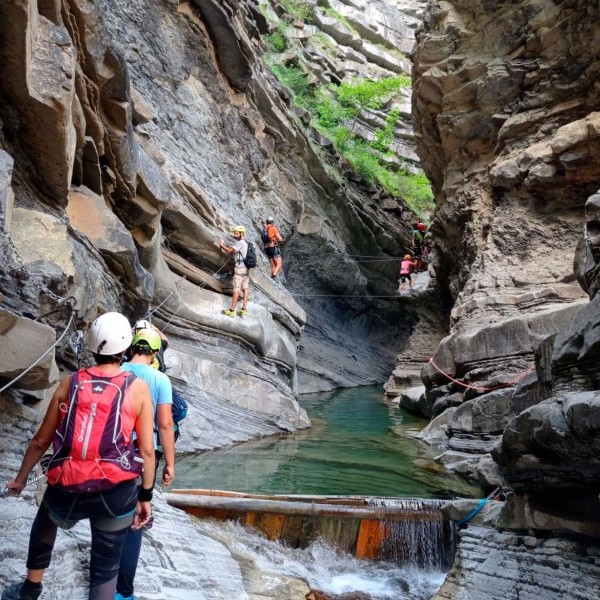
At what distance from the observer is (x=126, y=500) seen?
7.77ft

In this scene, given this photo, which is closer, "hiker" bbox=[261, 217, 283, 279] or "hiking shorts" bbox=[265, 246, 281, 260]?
"hiker" bbox=[261, 217, 283, 279]

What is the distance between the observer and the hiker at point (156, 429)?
2.98 m

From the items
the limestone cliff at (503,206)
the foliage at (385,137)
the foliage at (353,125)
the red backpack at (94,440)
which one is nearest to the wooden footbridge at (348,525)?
the limestone cliff at (503,206)

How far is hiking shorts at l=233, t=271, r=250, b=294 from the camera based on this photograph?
1221cm

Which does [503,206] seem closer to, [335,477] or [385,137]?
[335,477]

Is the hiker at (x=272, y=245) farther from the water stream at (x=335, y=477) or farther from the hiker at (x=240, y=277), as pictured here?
the water stream at (x=335, y=477)

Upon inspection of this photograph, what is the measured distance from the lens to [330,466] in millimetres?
8836

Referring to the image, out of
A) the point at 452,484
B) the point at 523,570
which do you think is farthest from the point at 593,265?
the point at 452,484

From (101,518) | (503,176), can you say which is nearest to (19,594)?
(101,518)

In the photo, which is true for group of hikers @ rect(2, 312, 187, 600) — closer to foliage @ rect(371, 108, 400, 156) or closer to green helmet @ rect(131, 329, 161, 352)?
green helmet @ rect(131, 329, 161, 352)

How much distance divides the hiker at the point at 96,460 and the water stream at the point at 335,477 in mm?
2711

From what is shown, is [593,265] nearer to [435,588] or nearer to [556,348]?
[556,348]

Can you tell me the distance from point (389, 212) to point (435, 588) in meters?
23.3

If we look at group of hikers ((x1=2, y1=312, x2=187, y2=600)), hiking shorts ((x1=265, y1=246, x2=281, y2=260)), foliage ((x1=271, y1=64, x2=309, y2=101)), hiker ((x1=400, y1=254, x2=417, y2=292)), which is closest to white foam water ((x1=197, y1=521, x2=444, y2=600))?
group of hikers ((x1=2, y1=312, x2=187, y2=600))
